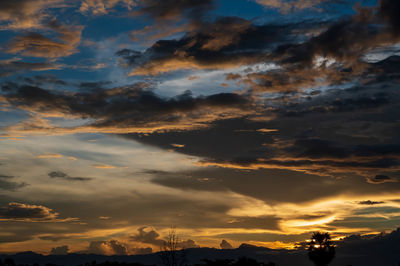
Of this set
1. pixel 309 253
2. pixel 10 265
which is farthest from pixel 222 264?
pixel 10 265

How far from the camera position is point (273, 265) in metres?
91.3

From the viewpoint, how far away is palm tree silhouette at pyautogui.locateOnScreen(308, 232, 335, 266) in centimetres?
10894

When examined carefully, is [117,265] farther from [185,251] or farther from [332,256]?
[332,256]

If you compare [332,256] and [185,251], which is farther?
[332,256]

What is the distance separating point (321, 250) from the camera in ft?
358

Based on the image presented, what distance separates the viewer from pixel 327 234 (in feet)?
358

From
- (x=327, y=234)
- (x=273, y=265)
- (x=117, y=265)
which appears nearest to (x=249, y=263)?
(x=273, y=265)

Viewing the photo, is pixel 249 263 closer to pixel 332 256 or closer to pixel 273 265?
pixel 273 265

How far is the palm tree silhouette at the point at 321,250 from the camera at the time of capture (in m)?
109

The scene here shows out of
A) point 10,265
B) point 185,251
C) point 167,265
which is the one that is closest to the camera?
point 185,251

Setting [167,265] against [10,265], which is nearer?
[167,265]

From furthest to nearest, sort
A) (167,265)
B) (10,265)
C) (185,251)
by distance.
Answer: (10,265), (167,265), (185,251)

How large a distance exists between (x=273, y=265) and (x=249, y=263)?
254 inches

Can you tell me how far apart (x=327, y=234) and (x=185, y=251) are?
134 feet
